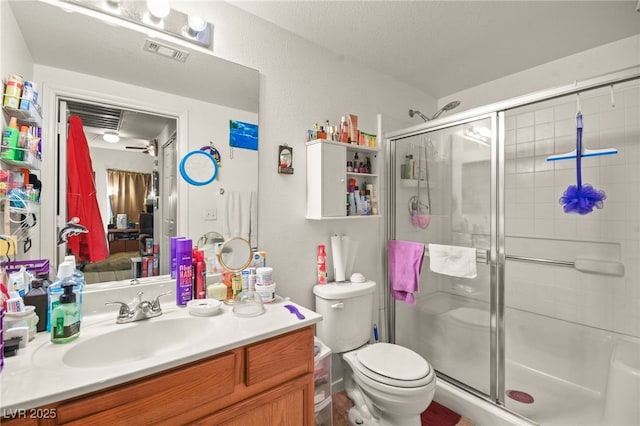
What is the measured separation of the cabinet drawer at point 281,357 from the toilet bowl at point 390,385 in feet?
1.48

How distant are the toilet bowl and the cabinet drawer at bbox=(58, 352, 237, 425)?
0.77 m

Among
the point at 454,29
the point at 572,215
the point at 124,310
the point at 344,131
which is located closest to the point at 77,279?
the point at 124,310

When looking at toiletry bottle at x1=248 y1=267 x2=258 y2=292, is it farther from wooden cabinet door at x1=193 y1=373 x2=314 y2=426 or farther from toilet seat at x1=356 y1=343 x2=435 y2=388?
toilet seat at x1=356 y1=343 x2=435 y2=388

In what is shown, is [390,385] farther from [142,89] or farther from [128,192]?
[142,89]

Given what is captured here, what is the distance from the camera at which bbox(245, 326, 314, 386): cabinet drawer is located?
1.00 m

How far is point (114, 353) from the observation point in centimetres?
102

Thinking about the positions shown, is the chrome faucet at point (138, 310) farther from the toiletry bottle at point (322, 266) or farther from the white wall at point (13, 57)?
the toiletry bottle at point (322, 266)

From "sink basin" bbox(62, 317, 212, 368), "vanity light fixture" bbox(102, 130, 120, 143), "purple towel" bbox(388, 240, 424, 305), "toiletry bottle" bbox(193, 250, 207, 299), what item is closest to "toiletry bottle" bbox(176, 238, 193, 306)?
"toiletry bottle" bbox(193, 250, 207, 299)

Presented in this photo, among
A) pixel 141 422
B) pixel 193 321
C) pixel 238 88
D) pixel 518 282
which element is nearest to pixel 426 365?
pixel 518 282

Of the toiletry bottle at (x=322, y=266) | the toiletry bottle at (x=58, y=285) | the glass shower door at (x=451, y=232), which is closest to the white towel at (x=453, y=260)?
the glass shower door at (x=451, y=232)

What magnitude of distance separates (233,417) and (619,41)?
9.43ft

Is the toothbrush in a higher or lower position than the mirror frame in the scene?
lower

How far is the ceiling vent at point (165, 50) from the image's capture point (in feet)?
4.11

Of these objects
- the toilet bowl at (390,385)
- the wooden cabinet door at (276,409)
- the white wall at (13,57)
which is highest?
the white wall at (13,57)
